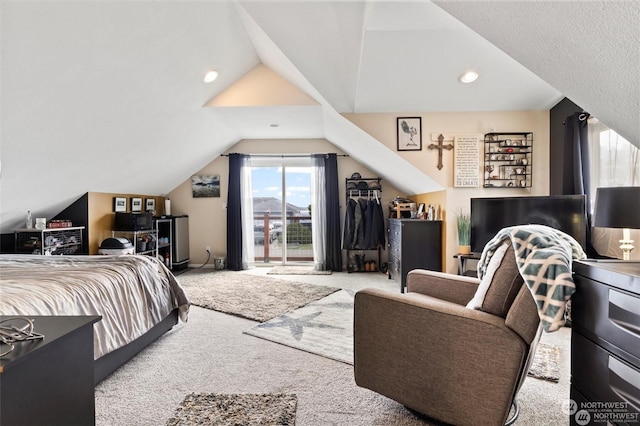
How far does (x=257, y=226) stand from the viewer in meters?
6.52

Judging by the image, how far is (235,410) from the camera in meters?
1.81

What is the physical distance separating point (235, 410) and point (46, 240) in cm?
334

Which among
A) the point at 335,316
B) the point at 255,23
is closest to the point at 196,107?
the point at 255,23

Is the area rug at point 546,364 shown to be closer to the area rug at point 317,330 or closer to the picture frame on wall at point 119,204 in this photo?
the area rug at point 317,330

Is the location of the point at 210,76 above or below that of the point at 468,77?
above

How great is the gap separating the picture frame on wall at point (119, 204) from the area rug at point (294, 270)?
91.8 inches

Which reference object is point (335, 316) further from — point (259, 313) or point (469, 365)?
point (469, 365)

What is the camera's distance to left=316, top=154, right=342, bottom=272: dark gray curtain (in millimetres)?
5992

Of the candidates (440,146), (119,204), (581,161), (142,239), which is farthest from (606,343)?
(119,204)

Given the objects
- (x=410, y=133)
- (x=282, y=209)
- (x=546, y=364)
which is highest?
(x=410, y=133)

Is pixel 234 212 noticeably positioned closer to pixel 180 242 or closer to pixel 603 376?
pixel 180 242

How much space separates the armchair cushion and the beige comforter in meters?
2.09

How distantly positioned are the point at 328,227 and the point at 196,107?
9.46ft

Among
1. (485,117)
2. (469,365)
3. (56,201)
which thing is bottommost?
(469,365)
